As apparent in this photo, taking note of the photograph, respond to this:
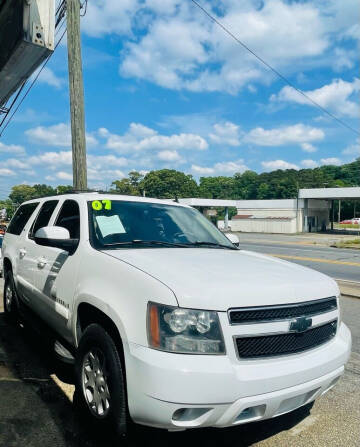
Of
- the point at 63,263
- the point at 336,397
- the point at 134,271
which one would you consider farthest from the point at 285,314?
the point at 63,263

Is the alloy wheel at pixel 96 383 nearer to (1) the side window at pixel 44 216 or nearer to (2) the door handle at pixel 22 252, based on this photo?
(1) the side window at pixel 44 216

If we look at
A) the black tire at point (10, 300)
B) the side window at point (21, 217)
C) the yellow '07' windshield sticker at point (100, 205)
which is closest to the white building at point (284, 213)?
the side window at point (21, 217)

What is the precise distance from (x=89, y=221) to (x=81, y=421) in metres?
1.62

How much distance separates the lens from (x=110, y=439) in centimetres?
250

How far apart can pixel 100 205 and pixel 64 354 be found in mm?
1364

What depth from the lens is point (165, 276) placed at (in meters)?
2.34

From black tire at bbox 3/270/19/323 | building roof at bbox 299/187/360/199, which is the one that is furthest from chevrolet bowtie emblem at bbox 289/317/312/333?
building roof at bbox 299/187/360/199

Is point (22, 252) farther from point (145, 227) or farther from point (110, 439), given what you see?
point (110, 439)

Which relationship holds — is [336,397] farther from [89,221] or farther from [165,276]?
[89,221]

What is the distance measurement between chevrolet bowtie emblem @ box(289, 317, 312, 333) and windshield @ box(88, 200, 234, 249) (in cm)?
135

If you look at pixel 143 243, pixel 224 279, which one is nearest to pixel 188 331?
pixel 224 279

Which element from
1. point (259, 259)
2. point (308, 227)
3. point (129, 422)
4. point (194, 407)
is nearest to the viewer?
point (194, 407)

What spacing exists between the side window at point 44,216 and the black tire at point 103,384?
2.01 m

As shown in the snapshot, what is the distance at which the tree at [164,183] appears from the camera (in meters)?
116
